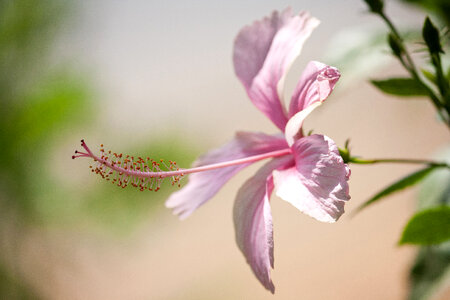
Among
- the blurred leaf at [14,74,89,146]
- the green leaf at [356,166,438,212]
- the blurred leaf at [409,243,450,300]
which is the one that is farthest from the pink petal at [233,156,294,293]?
the blurred leaf at [14,74,89,146]

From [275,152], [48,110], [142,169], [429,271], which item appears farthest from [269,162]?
[48,110]

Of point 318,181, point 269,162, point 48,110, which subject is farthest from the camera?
point 48,110

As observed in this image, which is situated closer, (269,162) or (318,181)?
(318,181)

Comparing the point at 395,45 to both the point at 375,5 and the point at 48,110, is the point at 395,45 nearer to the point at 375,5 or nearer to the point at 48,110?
the point at 375,5

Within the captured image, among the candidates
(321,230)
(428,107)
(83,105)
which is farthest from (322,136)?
(428,107)

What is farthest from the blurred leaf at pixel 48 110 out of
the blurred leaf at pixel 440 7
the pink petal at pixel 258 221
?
the pink petal at pixel 258 221

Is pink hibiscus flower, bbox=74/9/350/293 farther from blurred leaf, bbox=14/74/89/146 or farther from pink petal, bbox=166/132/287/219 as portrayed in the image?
blurred leaf, bbox=14/74/89/146

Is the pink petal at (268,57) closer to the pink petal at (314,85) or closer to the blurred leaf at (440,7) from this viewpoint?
the pink petal at (314,85)

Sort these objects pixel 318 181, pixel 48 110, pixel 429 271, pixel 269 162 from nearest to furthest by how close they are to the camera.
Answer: pixel 318 181 → pixel 269 162 → pixel 429 271 → pixel 48 110
